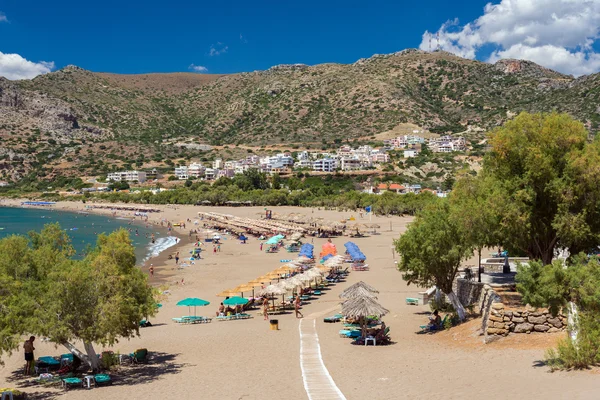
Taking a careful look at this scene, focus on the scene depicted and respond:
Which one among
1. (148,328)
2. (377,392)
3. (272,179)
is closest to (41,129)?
(272,179)

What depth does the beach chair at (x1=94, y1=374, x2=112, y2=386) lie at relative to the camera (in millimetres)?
13156

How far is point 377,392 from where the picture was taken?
450 inches

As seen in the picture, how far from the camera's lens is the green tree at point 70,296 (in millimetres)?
12297

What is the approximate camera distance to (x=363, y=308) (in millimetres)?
16500

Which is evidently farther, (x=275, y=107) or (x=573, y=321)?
(x=275, y=107)

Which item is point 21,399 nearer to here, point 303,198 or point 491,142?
point 491,142

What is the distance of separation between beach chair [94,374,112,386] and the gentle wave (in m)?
30.0

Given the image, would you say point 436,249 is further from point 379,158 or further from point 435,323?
point 379,158

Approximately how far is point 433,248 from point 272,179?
92426 millimetres

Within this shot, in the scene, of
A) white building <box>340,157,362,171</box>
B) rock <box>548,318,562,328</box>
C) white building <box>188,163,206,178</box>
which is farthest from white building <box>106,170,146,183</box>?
rock <box>548,318,562,328</box>

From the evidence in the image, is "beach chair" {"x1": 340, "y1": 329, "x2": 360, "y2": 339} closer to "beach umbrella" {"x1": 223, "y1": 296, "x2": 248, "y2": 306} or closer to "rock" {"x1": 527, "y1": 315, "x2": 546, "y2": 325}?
"rock" {"x1": 527, "y1": 315, "x2": 546, "y2": 325}

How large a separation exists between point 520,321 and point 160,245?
41.1 meters

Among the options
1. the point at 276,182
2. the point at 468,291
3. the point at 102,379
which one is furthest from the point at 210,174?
the point at 102,379

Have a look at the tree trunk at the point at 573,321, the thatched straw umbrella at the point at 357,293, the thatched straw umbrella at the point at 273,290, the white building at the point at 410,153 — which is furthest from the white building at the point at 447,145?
the tree trunk at the point at 573,321
